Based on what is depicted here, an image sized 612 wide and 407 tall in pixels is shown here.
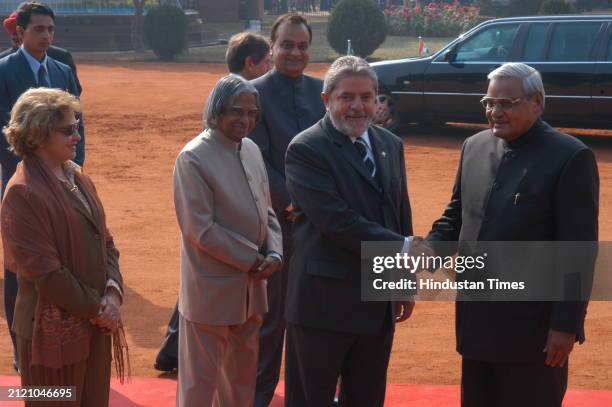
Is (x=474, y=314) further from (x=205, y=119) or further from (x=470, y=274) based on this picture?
(x=205, y=119)

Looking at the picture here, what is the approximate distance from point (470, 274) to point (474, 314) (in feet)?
0.54

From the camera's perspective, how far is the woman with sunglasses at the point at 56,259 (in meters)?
4.21

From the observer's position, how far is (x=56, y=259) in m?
4.23

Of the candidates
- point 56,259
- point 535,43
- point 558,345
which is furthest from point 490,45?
point 56,259

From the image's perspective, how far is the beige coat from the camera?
14.9 feet

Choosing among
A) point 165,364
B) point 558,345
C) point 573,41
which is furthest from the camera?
point 573,41

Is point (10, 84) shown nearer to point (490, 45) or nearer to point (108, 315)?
point (108, 315)

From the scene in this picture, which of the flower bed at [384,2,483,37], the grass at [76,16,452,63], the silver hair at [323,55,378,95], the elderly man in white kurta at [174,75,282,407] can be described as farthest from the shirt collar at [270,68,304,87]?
the flower bed at [384,2,483,37]

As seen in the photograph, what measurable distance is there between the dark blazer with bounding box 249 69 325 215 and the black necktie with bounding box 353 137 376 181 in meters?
1.16

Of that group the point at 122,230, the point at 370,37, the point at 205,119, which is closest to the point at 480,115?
the point at 122,230

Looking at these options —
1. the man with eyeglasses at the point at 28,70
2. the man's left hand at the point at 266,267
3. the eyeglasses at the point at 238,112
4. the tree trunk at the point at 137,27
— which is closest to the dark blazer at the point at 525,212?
the man's left hand at the point at 266,267

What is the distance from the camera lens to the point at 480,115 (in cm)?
1516

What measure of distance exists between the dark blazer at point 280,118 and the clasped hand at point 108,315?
135cm

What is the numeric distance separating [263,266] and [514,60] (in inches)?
435
